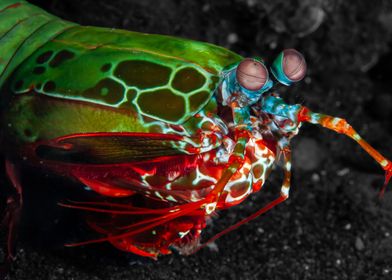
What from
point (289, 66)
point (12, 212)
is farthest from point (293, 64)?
point (12, 212)

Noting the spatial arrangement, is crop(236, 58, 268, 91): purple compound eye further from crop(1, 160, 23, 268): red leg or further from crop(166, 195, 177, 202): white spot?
crop(1, 160, 23, 268): red leg

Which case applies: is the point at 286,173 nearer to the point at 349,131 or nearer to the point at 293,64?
the point at 349,131

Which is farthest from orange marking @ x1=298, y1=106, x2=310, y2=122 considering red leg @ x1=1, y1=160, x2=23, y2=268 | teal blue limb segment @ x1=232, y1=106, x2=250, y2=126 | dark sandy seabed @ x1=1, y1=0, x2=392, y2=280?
red leg @ x1=1, y1=160, x2=23, y2=268

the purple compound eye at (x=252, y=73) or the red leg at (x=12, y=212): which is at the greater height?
the purple compound eye at (x=252, y=73)

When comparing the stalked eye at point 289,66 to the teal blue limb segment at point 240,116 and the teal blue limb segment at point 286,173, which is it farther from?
the teal blue limb segment at point 286,173

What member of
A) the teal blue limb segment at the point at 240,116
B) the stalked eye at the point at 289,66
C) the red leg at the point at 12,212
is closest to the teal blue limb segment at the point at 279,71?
the stalked eye at the point at 289,66

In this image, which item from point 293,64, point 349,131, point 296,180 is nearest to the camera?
point 349,131

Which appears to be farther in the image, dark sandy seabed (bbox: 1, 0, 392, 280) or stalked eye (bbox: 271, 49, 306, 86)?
dark sandy seabed (bbox: 1, 0, 392, 280)
